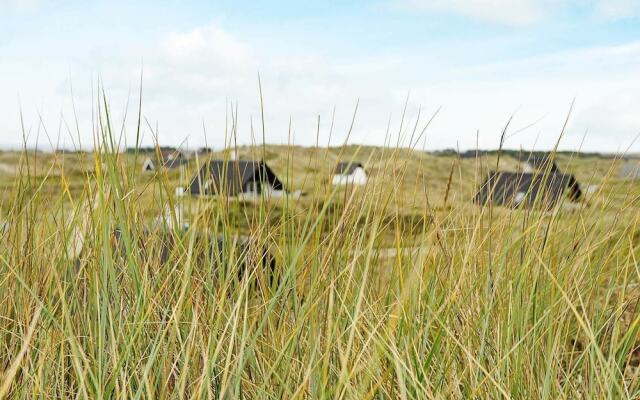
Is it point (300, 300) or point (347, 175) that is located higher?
point (347, 175)

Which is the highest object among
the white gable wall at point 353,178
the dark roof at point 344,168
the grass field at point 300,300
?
the dark roof at point 344,168

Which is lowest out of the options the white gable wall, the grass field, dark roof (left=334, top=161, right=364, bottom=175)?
the grass field

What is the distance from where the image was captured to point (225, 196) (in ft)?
6.14

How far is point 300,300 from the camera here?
1.95m

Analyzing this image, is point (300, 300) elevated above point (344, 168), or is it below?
below

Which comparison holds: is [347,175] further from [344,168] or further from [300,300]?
[300,300]

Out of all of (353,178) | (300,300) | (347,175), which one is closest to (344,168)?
(347,175)

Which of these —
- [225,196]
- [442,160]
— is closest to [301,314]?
[225,196]

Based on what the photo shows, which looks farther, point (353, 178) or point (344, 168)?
point (344, 168)

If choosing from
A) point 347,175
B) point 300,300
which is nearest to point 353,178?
point 347,175

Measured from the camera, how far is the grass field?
1.52 meters

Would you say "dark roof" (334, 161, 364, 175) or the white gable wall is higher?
"dark roof" (334, 161, 364, 175)

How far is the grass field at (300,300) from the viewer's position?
152 centimetres

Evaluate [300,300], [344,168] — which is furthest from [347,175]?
[300,300]
